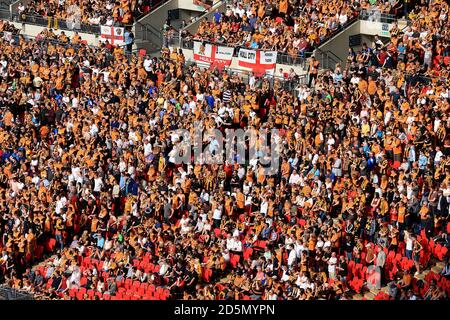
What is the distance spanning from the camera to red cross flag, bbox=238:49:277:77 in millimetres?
37938

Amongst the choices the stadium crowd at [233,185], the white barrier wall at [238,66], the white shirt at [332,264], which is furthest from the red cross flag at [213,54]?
the white shirt at [332,264]

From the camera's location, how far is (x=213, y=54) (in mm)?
39531

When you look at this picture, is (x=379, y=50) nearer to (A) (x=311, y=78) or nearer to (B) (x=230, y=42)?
(A) (x=311, y=78)

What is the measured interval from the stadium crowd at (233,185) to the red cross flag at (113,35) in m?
3.18

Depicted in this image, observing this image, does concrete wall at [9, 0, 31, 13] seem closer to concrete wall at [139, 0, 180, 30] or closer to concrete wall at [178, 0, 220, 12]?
concrete wall at [139, 0, 180, 30]

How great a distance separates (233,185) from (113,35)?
39.4 ft

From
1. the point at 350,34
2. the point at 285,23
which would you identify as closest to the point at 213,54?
the point at 285,23

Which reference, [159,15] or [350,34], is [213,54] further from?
[159,15]

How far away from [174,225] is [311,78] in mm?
6996

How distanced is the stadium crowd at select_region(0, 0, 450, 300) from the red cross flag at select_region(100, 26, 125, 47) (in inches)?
125

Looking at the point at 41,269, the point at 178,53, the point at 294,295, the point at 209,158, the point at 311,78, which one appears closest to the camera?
the point at 294,295

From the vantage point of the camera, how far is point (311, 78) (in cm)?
3628

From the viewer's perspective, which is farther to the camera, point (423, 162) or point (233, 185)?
point (233, 185)

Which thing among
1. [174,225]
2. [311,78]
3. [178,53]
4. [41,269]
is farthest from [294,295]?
[178,53]
